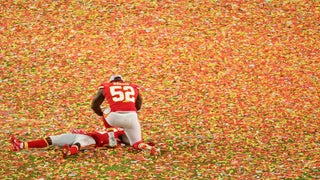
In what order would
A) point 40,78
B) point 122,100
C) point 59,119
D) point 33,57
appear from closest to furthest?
point 122,100, point 59,119, point 40,78, point 33,57

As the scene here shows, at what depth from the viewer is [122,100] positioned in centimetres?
1611

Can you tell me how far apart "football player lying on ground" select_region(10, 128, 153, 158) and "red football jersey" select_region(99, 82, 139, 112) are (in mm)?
563

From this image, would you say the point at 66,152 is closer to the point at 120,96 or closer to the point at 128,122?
the point at 128,122

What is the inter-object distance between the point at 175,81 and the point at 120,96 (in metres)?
6.92

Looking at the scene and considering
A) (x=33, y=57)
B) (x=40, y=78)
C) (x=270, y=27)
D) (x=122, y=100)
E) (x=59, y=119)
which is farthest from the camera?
(x=270, y=27)

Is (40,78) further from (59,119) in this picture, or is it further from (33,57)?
(59,119)

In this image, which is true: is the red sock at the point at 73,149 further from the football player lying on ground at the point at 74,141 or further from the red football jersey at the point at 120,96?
the red football jersey at the point at 120,96

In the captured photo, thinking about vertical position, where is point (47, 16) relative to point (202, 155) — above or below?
above

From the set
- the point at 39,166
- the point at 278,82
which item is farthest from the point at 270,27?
the point at 39,166

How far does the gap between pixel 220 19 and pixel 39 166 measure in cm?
1419

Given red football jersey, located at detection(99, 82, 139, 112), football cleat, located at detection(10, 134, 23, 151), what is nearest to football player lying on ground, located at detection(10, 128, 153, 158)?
football cleat, located at detection(10, 134, 23, 151)

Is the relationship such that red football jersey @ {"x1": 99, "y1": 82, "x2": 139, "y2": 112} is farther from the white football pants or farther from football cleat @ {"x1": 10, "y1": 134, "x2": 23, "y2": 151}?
football cleat @ {"x1": 10, "y1": 134, "x2": 23, "y2": 151}

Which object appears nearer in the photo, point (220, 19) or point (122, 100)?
point (122, 100)

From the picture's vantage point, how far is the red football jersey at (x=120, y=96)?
16.1m
